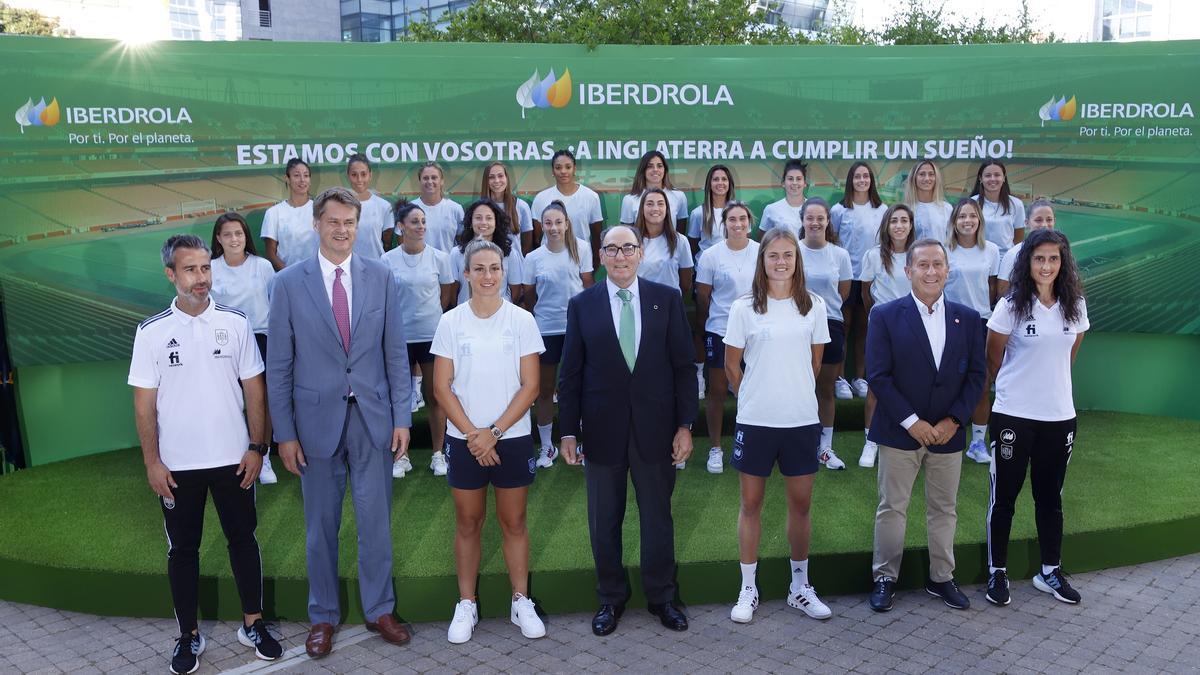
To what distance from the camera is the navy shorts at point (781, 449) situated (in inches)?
158

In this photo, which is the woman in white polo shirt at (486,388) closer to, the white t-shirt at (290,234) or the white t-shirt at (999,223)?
the white t-shirt at (290,234)

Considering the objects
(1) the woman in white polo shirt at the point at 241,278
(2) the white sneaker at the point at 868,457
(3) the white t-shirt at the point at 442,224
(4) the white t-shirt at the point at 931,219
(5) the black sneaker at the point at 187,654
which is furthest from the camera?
(4) the white t-shirt at the point at 931,219

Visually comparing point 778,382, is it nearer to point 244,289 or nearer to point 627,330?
point 627,330

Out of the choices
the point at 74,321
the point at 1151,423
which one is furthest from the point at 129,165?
the point at 1151,423

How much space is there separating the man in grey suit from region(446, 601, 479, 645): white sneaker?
0.76 feet

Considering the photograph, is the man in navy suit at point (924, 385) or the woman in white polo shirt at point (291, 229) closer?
the man in navy suit at point (924, 385)

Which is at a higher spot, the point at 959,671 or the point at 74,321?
the point at 74,321

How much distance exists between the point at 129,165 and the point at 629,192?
3515 mm

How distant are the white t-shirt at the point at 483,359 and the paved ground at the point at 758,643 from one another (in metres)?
0.95

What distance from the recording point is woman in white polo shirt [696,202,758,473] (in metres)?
5.58

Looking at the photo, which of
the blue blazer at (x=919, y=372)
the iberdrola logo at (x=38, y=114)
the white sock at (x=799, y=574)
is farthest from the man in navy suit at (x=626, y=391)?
the iberdrola logo at (x=38, y=114)

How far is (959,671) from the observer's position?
3676 millimetres

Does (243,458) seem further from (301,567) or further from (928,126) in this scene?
(928,126)

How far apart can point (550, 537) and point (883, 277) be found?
2.84 metres
